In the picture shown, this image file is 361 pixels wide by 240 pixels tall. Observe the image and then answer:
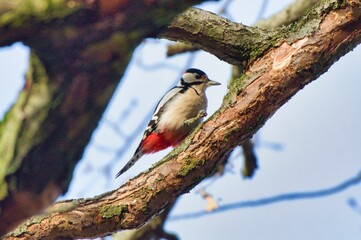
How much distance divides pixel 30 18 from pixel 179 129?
4.65 meters

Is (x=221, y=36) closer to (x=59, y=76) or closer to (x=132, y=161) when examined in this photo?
(x=132, y=161)

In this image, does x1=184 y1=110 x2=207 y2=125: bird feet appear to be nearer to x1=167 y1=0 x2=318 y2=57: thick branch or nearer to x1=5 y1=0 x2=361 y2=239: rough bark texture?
x1=167 y1=0 x2=318 y2=57: thick branch

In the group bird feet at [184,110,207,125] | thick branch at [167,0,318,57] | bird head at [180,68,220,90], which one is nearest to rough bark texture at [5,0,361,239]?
bird feet at [184,110,207,125]

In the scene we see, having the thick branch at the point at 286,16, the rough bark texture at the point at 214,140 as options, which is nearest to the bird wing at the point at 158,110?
the thick branch at the point at 286,16

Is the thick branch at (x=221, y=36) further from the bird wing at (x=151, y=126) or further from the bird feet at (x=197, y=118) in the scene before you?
the bird wing at (x=151, y=126)

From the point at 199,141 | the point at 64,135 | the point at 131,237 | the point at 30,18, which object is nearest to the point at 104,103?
the point at 64,135

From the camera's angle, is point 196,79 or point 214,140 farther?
point 196,79

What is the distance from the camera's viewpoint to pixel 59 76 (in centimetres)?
165

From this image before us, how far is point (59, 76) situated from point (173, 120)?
4.61m

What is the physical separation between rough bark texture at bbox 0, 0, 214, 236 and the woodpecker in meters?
4.40

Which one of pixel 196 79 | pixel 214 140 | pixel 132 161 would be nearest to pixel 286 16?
pixel 196 79

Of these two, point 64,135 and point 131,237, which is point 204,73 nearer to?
point 131,237

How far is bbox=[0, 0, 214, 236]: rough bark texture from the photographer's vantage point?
162cm

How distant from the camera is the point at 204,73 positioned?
6.95 meters
